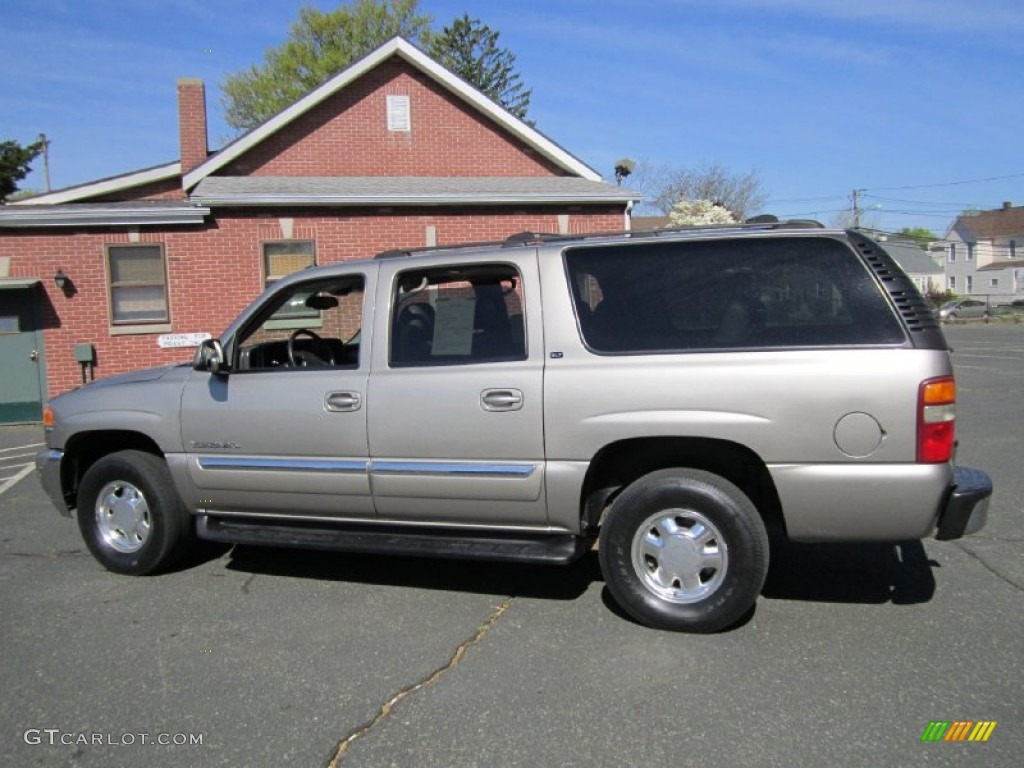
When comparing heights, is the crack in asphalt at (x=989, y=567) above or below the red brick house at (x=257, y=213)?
below

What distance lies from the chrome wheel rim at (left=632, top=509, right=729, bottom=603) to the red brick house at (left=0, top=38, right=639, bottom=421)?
33.0 feet

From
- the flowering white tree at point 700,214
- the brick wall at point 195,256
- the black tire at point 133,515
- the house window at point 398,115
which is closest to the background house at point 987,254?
the flowering white tree at point 700,214

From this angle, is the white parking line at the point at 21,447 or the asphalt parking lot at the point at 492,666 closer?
the asphalt parking lot at the point at 492,666

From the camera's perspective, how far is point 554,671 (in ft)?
11.6

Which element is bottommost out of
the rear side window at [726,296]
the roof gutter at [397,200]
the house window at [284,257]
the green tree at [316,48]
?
the rear side window at [726,296]

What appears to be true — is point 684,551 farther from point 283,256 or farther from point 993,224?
point 993,224

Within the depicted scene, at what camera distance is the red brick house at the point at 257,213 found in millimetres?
12297

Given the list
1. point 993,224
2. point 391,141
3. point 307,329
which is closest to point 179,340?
point 391,141

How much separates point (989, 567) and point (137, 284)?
1213 cm

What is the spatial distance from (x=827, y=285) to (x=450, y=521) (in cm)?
223

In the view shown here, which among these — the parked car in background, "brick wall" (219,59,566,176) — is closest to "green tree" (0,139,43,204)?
"brick wall" (219,59,566,176)

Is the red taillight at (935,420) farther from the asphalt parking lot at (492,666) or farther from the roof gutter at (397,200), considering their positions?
the roof gutter at (397,200)

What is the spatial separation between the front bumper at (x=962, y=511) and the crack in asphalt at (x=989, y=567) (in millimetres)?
1028

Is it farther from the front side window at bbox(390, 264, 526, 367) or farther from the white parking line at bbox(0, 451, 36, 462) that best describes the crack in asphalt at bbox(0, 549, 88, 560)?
the white parking line at bbox(0, 451, 36, 462)
